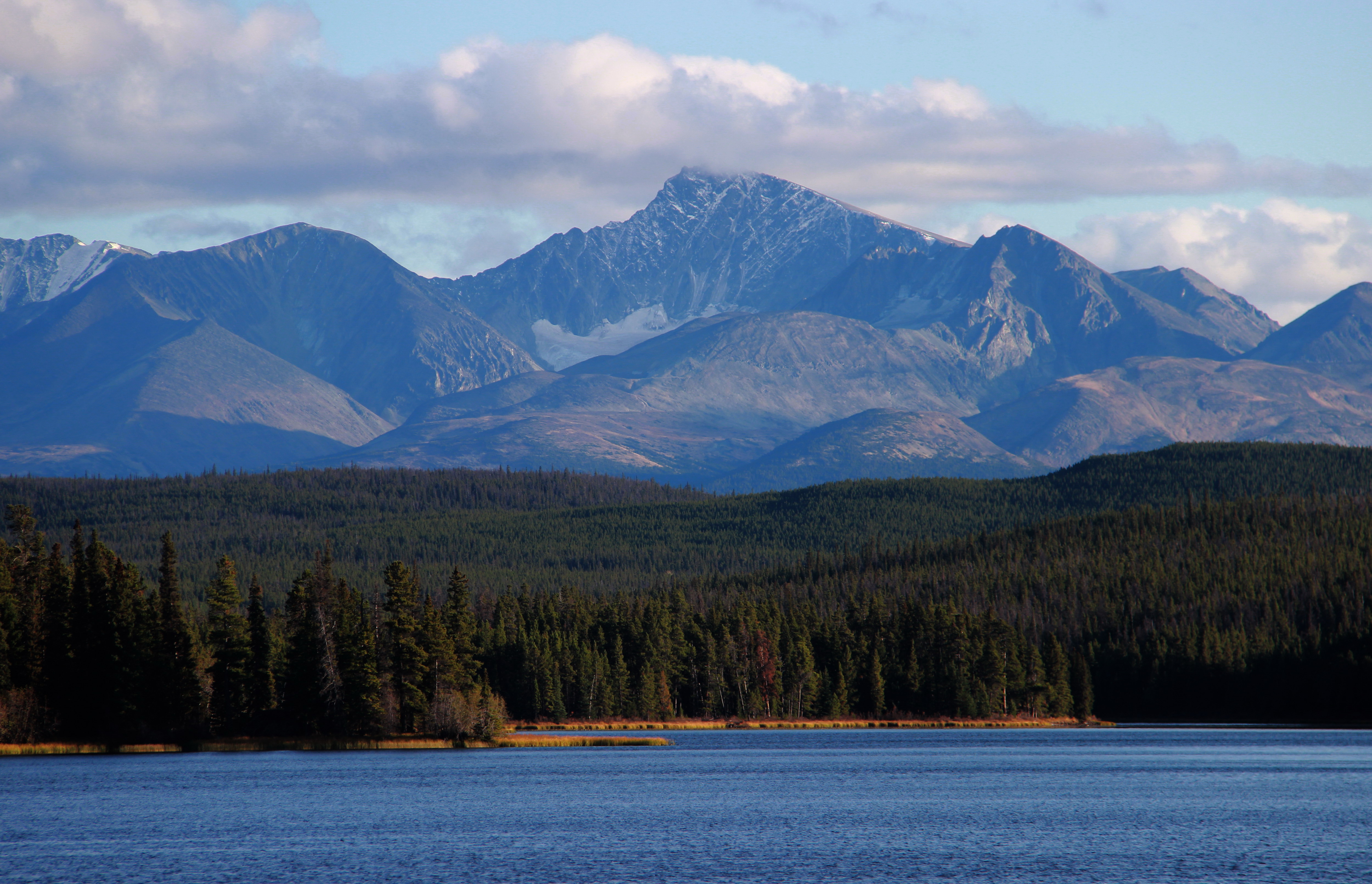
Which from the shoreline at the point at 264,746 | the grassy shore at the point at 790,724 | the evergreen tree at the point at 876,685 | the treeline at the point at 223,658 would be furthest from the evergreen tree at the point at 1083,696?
the shoreline at the point at 264,746

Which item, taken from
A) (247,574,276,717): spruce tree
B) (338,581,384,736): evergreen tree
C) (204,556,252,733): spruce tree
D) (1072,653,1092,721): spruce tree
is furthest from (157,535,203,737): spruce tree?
(1072,653,1092,721): spruce tree

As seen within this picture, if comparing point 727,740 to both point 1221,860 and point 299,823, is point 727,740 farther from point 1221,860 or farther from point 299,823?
point 1221,860

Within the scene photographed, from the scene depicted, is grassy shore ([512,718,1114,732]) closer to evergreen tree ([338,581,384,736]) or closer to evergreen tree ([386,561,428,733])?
evergreen tree ([386,561,428,733])

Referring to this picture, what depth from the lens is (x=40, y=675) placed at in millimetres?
123875

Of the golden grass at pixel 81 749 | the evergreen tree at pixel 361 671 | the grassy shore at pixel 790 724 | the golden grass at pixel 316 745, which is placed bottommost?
the grassy shore at pixel 790 724

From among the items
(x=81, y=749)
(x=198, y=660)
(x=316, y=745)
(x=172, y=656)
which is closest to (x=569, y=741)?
(x=316, y=745)

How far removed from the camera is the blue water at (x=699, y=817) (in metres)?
74.4

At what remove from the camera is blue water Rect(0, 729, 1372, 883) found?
74375 mm

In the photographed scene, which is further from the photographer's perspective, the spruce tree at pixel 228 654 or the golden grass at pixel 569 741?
the golden grass at pixel 569 741

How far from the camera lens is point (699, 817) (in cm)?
9600

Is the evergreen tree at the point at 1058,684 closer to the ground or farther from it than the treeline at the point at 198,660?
closer to the ground

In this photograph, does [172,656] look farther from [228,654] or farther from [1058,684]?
[1058,684]

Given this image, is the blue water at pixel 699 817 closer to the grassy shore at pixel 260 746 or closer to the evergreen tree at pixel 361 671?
the grassy shore at pixel 260 746

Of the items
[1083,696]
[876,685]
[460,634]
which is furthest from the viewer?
[1083,696]
